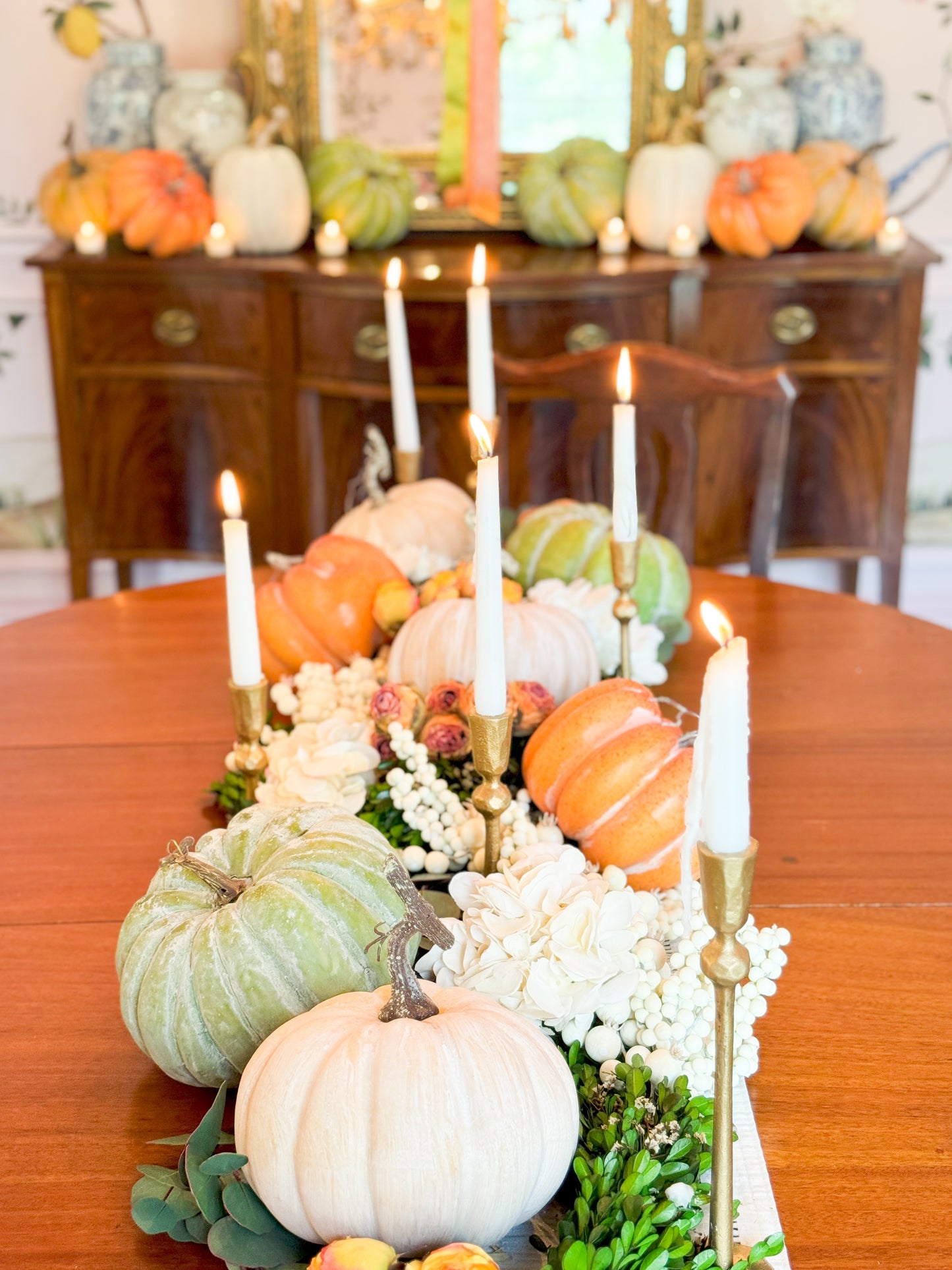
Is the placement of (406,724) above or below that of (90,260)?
below

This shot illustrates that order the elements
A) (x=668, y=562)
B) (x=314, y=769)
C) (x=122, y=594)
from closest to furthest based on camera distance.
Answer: (x=314, y=769)
(x=668, y=562)
(x=122, y=594)

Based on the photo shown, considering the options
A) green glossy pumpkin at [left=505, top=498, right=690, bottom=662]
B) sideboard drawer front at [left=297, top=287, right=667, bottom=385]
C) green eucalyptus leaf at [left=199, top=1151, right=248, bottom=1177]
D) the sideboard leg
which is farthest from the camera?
the sideboard leg

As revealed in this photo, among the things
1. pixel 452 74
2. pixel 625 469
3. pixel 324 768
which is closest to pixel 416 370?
pixel 452 74

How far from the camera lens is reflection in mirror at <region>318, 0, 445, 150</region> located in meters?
2.75

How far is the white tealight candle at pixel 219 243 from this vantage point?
2561mm

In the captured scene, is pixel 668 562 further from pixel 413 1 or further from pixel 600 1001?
pixel 413 1

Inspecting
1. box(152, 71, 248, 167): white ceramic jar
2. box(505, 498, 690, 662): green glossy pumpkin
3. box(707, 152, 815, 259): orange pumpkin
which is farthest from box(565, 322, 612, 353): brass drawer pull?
box(505, 498, 690, 662): green glossy pumpkin

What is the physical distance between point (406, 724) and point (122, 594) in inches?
27.9

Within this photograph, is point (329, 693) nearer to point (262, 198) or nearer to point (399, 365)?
point (399, 365)

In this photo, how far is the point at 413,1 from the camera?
2.75 m

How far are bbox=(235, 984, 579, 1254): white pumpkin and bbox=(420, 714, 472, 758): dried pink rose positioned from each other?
39 cm

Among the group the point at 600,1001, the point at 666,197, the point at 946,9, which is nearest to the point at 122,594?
the point at 600,1001

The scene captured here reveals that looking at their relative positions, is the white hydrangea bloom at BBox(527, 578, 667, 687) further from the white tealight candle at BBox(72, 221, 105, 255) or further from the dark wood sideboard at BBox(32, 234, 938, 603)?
the white tealight candle at BBox(72, 221, 105, 255)

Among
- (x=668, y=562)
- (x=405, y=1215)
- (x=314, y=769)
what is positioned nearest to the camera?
(x=405, y=1215)
